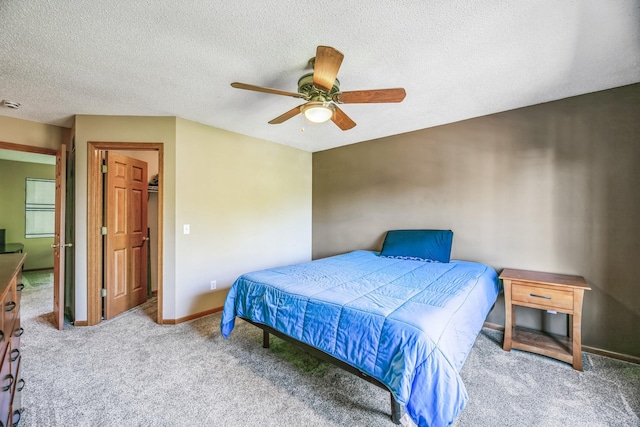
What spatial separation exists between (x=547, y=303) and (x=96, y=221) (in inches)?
181

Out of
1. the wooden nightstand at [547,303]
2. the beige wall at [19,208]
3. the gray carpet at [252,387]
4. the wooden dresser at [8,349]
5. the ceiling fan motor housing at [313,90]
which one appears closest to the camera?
the wooden dresser at [8,349]

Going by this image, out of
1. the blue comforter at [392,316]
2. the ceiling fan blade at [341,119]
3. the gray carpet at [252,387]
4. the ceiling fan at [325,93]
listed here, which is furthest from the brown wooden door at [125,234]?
the ceiling fan blade at [341,119]

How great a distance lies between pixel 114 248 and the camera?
3.31m

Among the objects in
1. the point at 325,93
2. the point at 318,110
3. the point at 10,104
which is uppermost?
the point at 10,104

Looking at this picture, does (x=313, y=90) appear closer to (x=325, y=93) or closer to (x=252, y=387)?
(x=325, y=93)

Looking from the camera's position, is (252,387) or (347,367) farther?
(252,387)

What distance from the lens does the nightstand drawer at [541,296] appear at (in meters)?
2.20

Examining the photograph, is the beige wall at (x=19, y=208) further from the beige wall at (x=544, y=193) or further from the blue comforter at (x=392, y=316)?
the beige wall at (x=544, y=193)

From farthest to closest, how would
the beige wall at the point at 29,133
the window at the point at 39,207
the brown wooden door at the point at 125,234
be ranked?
the window at the point at 39,207 < the brown wooden door at the point at 125,234 < the beige wall at the point at 29,133

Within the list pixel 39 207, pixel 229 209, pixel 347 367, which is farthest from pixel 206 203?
pixel 39 207

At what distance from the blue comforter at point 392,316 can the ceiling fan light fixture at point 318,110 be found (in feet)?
4.40

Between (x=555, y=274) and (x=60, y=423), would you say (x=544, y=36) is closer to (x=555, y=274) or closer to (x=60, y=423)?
(x=555, y=274)

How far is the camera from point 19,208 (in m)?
5.66

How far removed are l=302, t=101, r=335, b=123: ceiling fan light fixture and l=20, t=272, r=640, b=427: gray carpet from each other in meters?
2.02
